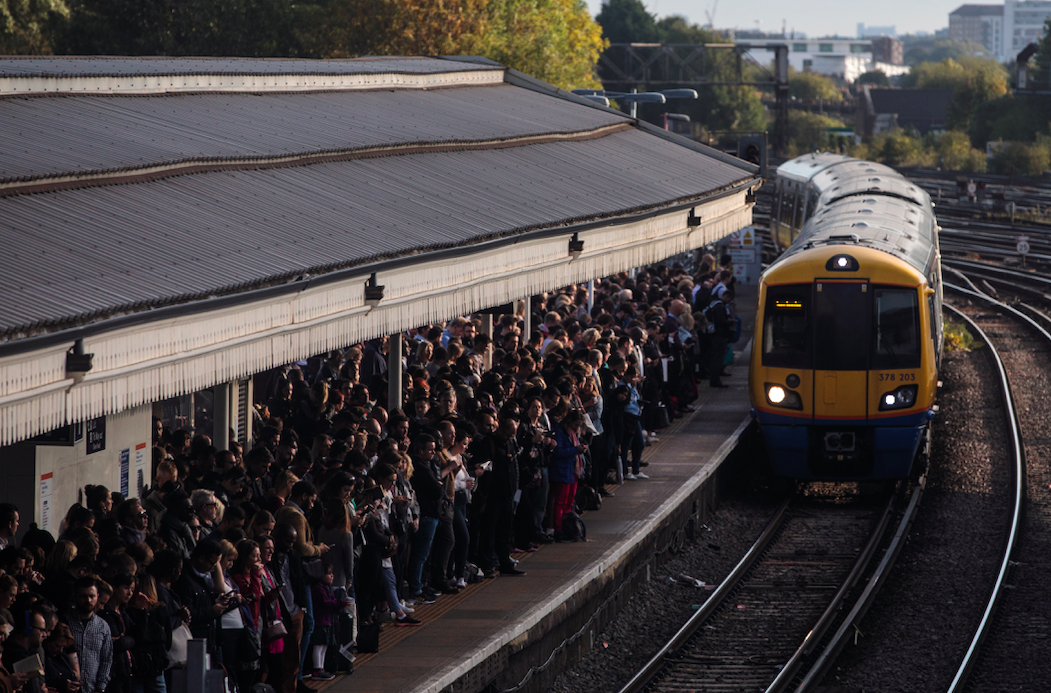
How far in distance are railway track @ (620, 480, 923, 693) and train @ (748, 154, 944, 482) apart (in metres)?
0.70

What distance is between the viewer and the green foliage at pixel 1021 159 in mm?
70875

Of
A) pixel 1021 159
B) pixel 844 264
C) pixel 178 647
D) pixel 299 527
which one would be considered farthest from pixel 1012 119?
pixel 178 647

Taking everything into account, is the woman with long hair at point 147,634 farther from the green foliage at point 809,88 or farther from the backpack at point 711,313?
the green foliage at point 809,88

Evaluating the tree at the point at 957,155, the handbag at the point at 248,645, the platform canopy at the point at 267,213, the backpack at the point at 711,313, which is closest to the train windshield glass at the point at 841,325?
the platform canopy at the point at 267,213

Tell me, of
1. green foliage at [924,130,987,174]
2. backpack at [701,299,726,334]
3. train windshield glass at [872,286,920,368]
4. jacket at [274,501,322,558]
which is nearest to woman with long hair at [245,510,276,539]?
jacket at [274,501,322,558]

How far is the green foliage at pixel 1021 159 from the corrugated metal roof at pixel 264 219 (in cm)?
5743

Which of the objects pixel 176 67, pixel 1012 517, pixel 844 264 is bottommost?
pixel 1012 517

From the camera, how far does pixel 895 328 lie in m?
16.4

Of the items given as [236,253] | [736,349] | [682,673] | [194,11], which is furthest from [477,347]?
[194,11]

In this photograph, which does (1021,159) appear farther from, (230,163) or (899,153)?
(230,163)

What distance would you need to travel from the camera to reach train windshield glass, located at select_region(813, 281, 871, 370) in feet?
53.8

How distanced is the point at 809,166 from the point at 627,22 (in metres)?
69.7

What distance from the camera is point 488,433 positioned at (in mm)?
11945

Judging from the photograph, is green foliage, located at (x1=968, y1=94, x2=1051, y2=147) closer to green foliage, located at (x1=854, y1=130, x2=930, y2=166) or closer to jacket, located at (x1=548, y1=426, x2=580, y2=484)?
green foliage, located at (x1=854, y1=130, x2=930, y2=166)
